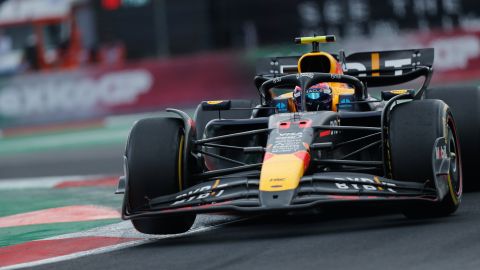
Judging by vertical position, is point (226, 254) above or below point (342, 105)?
below

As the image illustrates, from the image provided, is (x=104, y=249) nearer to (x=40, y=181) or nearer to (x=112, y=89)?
(x=40, y=181)

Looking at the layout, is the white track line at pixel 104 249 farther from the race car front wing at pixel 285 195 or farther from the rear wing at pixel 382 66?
the rear wing at pixel 382 66

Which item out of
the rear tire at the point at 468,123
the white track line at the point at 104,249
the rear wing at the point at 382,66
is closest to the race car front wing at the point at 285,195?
the white track line at the point at 104,249

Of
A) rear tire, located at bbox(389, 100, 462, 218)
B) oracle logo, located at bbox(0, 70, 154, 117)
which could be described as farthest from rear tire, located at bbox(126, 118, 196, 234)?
oracle logo, located at bbox(0, 70, 154, 117)

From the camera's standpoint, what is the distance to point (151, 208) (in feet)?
26.8

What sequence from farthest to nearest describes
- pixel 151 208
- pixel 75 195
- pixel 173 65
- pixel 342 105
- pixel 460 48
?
pixel 173 65 → pixel 460 48 → pixel 75 195 → pixel 342 105 → pixel 151 208

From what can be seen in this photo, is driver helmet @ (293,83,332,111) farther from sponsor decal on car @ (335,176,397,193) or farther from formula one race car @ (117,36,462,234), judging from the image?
sponsor decal on car @ (335,176,397,193)

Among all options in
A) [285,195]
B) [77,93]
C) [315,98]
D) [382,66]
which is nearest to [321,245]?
[285,195]

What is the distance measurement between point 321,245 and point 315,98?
7.07 ft

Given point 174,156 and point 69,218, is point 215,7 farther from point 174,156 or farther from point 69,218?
point 174,156

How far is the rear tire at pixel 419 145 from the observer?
26.3ft

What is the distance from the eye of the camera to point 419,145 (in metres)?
8.04

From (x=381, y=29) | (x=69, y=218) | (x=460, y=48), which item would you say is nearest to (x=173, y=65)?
(x=381, y=29)

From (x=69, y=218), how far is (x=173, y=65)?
1350 centimetres
